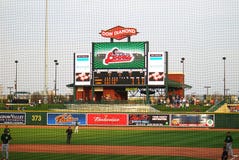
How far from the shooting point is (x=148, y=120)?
31.3m

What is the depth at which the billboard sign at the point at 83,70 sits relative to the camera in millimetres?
40562

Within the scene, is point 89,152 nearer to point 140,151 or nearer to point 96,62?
point 140,151

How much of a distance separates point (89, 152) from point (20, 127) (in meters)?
16.8

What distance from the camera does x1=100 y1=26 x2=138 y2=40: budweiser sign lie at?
41219 mm

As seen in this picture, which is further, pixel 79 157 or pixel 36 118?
pixel 36 118

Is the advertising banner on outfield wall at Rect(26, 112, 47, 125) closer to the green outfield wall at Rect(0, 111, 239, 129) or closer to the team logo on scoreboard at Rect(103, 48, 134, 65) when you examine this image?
the green outfield wall at Rect(0, 111, 239, 129)

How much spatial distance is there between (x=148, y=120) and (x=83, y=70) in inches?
464

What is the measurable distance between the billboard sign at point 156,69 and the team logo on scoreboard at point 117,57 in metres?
2.13

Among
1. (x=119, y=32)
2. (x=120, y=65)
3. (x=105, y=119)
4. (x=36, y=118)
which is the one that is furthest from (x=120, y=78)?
(x=36, y=118)

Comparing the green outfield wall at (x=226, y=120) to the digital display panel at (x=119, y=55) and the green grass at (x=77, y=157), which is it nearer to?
the digital display panel at (x=119, y=55)

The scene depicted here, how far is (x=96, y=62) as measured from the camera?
4062cm

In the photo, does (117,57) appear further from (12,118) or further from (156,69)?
(12,118)

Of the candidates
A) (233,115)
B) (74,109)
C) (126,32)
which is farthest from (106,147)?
(126,32)

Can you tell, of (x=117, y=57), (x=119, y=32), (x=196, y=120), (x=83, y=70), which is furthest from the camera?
(x=119, y=32)
